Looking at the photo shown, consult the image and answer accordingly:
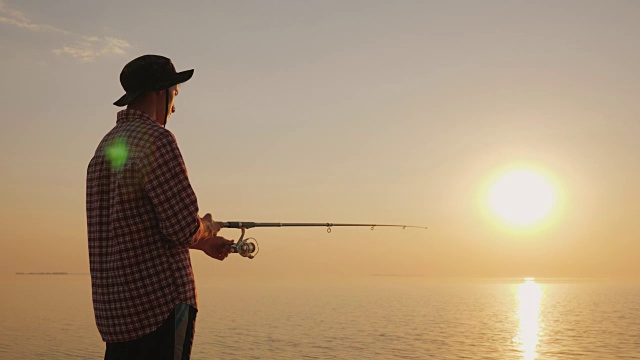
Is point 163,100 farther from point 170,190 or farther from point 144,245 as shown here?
point 144,245

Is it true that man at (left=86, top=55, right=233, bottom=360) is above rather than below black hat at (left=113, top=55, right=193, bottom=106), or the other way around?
below

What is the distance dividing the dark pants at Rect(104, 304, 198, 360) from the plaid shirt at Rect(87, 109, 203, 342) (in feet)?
→ 0.11

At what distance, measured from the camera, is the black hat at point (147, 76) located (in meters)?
3.77

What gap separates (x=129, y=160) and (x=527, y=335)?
2189 inches

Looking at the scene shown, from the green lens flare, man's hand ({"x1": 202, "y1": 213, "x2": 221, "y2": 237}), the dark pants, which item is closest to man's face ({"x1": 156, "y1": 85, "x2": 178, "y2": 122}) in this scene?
the green lens flare

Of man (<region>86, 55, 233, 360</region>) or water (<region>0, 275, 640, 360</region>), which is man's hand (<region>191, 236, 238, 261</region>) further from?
water (<region>0, 275, 640, 360</region>)

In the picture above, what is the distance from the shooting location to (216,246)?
4.06m

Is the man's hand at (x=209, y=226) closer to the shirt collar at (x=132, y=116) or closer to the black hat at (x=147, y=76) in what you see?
the shirt collar at (x=132, y=116)

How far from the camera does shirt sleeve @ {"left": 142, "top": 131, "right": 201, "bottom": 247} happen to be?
3432 millimetres

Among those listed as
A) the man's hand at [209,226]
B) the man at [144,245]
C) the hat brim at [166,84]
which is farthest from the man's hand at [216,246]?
the hat brim at [166,84]

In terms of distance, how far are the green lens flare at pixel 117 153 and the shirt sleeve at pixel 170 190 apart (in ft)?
0.49

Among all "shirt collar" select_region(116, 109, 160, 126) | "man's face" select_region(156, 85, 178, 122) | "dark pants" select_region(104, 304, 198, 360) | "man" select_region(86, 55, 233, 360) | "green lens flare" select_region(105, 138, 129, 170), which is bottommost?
"dark pants" select_region(104, 304, 198, 360)

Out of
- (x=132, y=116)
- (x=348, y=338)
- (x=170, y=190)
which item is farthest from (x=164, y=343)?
(x=348, y=338)

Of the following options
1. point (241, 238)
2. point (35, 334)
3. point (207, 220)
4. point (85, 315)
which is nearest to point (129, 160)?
point (207, 220)
